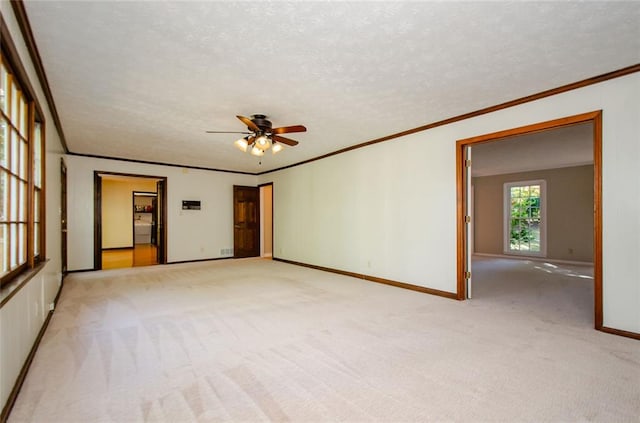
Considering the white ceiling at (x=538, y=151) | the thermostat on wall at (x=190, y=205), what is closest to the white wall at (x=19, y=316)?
the thermostat on wall at (x=190, y=205)

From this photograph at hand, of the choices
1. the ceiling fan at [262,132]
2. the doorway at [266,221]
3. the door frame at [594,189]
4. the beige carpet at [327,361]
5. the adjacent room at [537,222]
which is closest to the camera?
the beige carpet at [327,361]

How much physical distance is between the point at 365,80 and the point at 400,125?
1.72 meters

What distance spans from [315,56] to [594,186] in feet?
9.92

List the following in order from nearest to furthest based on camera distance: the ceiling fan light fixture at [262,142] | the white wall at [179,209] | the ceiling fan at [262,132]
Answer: the ceiling fan at [262,132] → the ceiling fan light fixture at [262,142] → the white wall at [179,209]

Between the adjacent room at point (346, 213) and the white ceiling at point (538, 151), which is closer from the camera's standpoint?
the adjacent room at point (346, 213)

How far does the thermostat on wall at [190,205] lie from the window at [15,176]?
15.9 feet

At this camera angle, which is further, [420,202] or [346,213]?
[346,213]

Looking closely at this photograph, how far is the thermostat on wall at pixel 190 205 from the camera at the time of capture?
792 cm

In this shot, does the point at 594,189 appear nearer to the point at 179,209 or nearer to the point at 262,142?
the point at 262,142

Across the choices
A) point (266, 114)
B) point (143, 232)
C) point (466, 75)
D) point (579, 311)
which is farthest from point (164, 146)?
point (143, 232)

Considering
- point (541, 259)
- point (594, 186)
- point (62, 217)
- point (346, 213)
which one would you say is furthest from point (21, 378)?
point (541, 259)

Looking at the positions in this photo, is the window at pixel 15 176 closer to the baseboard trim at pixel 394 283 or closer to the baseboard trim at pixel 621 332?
the baseboard trim at pixel 394 283

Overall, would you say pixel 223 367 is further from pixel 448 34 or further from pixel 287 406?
pixel 448 34

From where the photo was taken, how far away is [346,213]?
6227mm
